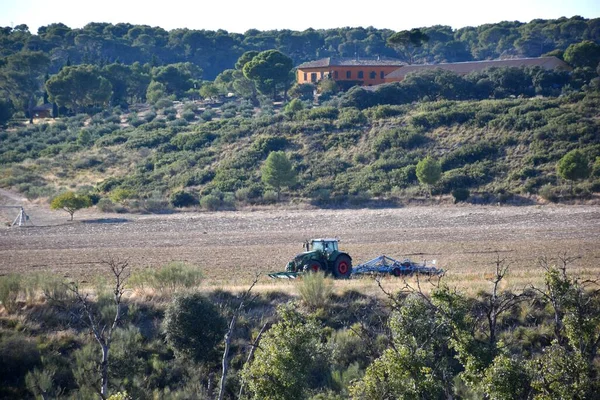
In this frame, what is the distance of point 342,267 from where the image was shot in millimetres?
22562

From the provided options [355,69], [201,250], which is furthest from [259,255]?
[355,69]

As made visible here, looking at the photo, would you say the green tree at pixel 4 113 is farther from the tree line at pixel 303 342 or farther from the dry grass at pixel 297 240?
the tree line at pixel 303 342

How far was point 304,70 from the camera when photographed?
86125mm

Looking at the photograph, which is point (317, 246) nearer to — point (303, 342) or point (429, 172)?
point (303, 342)

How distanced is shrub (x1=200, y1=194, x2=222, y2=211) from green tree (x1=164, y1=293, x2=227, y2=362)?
2783 centimetres

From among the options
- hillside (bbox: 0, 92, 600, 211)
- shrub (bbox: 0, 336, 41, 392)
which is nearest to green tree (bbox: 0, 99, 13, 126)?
hillside (bbox: 0, 92, 600, 211)

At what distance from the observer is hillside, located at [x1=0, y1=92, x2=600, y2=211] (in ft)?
147

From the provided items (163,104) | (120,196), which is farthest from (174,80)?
(120,196)

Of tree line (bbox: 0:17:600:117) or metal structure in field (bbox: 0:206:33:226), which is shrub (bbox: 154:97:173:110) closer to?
tree line (bbox: 0:17:600:117)

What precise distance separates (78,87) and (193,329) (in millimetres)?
73546

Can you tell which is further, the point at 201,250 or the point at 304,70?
the point at 304,70

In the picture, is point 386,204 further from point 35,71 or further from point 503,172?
point 35,71

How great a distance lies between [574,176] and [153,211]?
26809 mm

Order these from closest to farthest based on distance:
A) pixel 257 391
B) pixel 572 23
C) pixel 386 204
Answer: pixel 257 391 → pixel 386 204 → pixel 572 23
